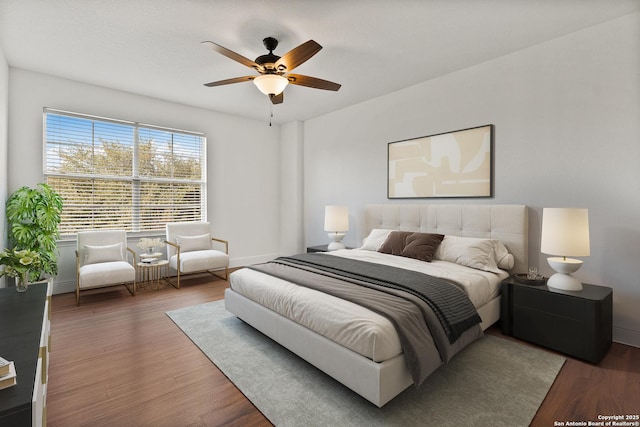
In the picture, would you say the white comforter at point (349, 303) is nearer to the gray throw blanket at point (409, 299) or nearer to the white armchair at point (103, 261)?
the gray throw blanket at point (409, 299)

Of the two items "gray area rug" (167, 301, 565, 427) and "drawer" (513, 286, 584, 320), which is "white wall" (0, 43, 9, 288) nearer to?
"gray area rug" (167, 301, 565, 427)

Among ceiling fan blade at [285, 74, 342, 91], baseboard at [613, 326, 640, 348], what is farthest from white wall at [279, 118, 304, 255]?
baseboard at [613, 326, 640, 348]

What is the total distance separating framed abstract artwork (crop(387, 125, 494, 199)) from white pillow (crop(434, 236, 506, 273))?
2.12 ft

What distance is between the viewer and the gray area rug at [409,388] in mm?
1841

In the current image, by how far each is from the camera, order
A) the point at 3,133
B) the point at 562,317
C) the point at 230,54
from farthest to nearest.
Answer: the point at 3,133 → the point at 230,54 → the point at 562,317

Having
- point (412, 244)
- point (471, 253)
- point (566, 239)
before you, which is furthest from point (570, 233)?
point (412, 244)

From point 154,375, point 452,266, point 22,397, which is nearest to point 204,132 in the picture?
point 154,375

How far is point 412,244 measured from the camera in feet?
12.2

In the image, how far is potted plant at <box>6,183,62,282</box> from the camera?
3537mm

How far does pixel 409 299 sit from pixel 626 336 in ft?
7.29

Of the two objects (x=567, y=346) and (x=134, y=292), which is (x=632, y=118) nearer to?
(x=567, y=346)

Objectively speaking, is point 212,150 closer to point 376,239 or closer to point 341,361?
point 376,239

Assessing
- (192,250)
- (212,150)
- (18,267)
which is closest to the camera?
(18,267)

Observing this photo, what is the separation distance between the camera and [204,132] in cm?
554
